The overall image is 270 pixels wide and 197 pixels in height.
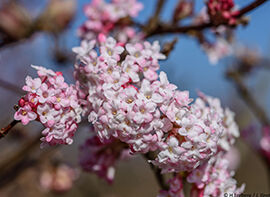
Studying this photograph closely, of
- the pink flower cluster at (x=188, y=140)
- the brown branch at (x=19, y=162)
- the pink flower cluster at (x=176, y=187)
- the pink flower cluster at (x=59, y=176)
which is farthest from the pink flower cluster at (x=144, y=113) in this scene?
the pink flower cluster at (x=59, y=176)

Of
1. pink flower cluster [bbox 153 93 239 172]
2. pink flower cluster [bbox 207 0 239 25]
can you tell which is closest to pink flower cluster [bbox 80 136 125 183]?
pink flower cluster [bbox 153 93 239 172]

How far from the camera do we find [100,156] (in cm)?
172

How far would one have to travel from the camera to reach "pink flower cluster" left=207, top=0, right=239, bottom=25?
1727 millimetres

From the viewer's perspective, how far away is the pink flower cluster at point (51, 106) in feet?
3.98

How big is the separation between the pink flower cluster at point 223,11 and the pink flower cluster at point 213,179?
77cm

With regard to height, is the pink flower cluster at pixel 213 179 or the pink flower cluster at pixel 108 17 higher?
the pink flower cluster at pixel 108 17

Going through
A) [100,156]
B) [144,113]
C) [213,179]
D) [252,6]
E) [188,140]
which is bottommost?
[213,179]

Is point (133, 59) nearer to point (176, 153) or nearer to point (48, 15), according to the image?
point (176, 153)

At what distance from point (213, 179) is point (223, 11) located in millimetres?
918

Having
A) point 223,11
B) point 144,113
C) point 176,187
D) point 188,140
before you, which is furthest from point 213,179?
point 223,11

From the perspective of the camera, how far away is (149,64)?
Result: 54.7 inches

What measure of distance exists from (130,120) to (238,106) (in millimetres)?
5190

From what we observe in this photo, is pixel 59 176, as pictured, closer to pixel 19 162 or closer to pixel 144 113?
pixel 19 162

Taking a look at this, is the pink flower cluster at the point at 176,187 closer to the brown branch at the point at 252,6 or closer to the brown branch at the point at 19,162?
the brown branch at the point at 252,6
